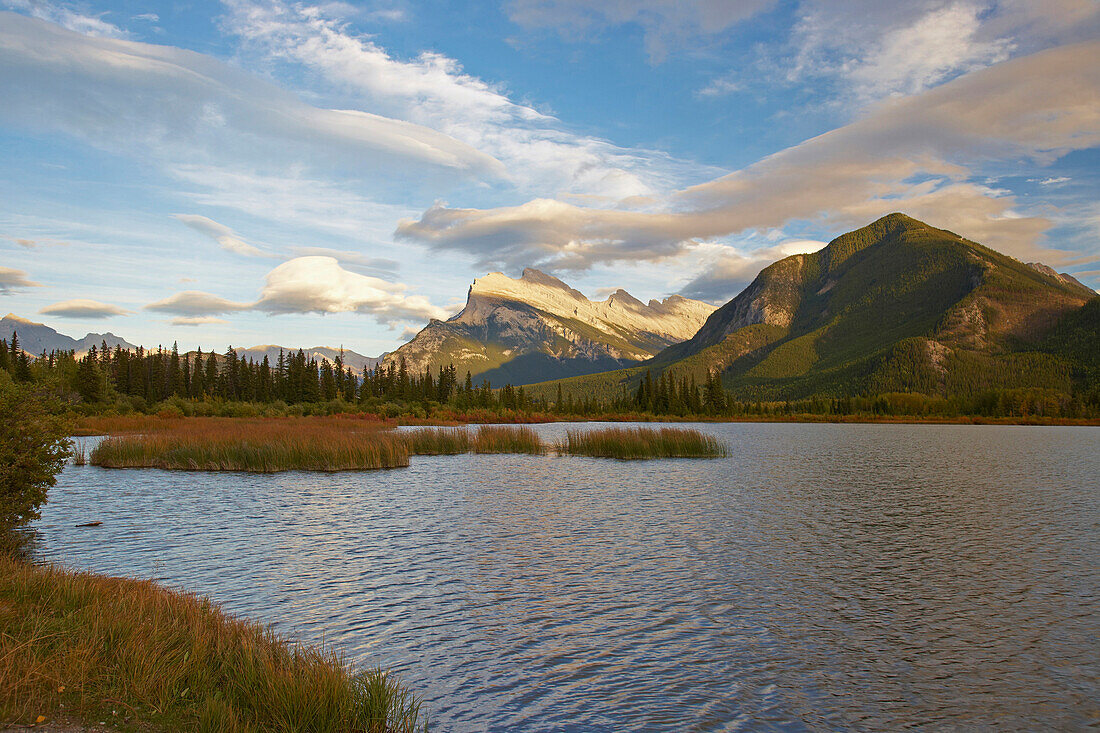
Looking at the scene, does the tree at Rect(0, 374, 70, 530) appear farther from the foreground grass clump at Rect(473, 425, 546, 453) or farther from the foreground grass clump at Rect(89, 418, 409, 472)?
the foreground grass clump at Rect(473, 425, 546, 453)

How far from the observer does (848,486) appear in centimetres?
4250

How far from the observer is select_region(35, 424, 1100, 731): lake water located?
11.8m

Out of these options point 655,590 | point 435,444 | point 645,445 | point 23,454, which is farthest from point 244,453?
point 655,590

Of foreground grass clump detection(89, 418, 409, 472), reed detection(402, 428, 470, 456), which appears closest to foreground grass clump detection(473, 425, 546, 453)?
reed detection(402, 428, 470, 456)

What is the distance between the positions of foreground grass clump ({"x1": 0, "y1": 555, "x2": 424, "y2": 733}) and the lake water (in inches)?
94.3

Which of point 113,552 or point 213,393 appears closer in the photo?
point 113,552

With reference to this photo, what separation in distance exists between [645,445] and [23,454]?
48182 millimetres

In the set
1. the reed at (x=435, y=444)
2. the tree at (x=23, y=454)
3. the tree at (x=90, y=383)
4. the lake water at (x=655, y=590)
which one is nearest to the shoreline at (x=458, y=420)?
the tree at (x=23, y=454)

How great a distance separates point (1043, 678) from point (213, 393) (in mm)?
158823

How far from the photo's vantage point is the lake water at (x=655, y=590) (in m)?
11.8

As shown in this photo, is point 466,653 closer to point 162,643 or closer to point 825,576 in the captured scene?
point 162,643

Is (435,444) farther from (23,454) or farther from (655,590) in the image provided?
(655,590)

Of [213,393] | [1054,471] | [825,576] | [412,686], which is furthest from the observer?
[213,393]

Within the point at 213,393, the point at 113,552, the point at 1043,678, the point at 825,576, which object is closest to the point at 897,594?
the point at 825,576
